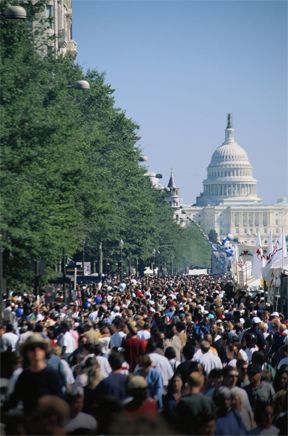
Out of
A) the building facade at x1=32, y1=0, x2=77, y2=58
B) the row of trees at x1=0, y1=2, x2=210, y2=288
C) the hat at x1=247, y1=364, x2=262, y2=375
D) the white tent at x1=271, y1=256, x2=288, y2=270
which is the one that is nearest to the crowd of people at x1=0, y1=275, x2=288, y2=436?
the hat at x1=247, y1=364, x2=262, y2=375

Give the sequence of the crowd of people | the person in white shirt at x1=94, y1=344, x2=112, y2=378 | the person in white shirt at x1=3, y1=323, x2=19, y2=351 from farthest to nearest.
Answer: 1. the person in white shirt at x1=3, y1=323, x2=19, y2=351
2. the person in white shirt at x1=94, y1=344, x2=112, y2=378
3. the crowd of people

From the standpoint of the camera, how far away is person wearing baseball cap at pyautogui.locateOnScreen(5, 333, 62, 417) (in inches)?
469

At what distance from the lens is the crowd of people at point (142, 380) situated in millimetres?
9930

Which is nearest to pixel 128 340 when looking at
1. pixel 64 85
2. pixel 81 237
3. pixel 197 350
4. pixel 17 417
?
pixel 197 350

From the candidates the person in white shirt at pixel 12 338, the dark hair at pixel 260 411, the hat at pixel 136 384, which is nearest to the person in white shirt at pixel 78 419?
the hat at pixel 136 384

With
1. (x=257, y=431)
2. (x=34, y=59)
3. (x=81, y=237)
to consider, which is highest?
(x=34, y=59)

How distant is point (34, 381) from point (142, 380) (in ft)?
3.54

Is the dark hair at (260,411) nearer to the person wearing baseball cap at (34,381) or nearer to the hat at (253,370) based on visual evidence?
the person wearing baseball cap at (34,381)

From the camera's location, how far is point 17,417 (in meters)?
9.88

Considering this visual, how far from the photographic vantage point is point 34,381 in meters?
12.0

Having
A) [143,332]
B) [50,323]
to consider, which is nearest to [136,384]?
[143,332]

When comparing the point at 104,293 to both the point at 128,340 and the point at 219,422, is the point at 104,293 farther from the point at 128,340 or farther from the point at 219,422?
the point at 219,422

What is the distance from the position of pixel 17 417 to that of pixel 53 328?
15.0 metres

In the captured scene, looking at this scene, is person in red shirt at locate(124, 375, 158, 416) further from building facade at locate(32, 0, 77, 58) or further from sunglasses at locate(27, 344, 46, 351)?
building facade at locate(32, 0, 77, 58)
